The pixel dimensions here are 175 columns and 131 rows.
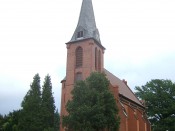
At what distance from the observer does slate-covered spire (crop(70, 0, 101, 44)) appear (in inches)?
1567

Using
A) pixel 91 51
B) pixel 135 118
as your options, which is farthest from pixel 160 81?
pixel 91 51

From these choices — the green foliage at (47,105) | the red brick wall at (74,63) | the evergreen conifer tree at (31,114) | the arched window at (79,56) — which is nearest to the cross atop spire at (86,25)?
the red brick wall at (74,63)

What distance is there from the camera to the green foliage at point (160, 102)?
4800 centimetres

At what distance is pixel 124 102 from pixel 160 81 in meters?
12.5

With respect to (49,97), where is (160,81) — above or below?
above

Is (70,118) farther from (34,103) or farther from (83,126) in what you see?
(34,103)

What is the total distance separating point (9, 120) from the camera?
188 ft

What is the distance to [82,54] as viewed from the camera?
3906 cm

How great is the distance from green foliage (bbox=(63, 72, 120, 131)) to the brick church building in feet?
24.3

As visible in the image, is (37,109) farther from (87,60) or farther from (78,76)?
(87,60)

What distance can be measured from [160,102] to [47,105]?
19515mm

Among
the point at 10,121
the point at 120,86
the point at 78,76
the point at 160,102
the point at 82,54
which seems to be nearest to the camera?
the point at 78,76

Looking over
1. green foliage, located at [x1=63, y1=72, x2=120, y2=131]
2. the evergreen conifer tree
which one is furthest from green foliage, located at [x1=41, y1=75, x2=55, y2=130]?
green foliage, located at [x1=63, y1=72, x2=120, y2=131]

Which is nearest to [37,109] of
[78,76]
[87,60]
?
[78,76]
